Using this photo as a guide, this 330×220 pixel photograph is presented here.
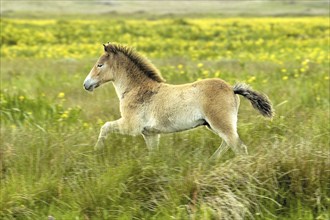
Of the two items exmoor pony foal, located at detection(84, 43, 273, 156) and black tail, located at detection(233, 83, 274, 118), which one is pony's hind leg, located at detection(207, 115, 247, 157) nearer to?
exmoor pony foal, located at detection(84, 43, 273, 156)

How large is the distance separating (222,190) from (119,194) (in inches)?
42.8

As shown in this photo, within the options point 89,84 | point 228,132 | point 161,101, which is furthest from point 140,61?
point 228,132

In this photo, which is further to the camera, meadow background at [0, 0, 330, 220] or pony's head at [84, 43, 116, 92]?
pony's head at [84, 43, 116, 92]

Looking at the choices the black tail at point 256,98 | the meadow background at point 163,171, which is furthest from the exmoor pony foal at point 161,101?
the meadow background at point 163,171

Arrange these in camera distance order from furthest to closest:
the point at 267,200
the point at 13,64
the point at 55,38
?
the point at 55,38
the point at 13,64
the point at 267,200

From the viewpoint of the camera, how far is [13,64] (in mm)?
18188

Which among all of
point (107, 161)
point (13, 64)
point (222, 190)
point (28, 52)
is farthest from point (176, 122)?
point (28, 52)

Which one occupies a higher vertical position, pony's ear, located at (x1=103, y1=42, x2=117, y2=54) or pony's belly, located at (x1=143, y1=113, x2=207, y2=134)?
pony's ear, located at (x1=103, y1=42, x2=117, y2=54)

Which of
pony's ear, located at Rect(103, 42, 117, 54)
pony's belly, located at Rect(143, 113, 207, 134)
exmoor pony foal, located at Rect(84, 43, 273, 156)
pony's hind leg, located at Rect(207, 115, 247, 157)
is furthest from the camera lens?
pony's ear, located at Rect(103, 42, 117, 54)

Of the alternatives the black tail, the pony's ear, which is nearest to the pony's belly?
the black tail

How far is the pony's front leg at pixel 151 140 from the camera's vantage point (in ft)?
24.0

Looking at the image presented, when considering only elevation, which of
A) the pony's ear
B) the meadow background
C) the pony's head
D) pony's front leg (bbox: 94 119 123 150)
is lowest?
the meadow background

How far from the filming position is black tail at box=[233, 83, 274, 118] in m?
7.11

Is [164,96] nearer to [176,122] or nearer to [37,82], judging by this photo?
[176,122]
